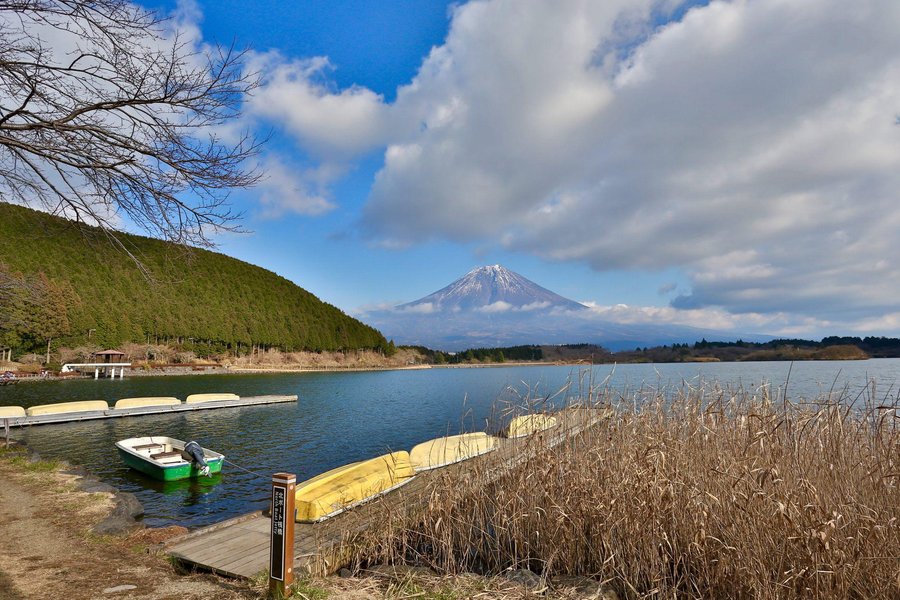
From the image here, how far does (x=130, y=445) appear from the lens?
566 inches

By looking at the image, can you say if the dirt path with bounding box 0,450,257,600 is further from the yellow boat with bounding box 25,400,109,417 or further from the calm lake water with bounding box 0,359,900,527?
the yellow boat with bounding box 25,400,109,417

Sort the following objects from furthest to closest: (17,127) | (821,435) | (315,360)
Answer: (315,360), (821,435), (17,127)

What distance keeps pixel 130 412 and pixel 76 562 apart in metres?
→ 24.0

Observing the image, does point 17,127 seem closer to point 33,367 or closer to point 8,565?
point 8,565

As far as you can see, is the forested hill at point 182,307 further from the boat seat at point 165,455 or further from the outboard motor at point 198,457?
the outboard motor at point 198,457

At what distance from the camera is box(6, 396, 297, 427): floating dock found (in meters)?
22.0

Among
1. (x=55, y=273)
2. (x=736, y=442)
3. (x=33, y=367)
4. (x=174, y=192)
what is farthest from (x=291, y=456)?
(x=55, y=273)

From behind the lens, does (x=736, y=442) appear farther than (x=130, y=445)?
No

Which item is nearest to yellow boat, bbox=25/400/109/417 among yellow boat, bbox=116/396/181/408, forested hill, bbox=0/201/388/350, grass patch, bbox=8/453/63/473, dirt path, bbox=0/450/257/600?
yellow boat, bbox=116/396/181/408


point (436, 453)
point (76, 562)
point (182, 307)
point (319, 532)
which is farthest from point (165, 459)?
point (182, 307)

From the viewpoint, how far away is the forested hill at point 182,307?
70.4 m

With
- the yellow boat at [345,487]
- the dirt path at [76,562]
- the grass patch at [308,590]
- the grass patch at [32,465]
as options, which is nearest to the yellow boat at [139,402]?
the grass patch at [32,465]

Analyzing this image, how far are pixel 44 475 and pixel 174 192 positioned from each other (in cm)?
865

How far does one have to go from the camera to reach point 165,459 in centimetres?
1331
